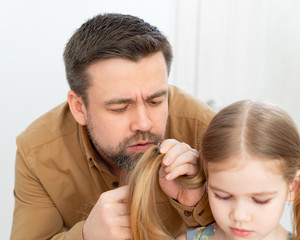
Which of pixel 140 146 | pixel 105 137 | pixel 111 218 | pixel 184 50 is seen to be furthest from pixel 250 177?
pixel 184 50

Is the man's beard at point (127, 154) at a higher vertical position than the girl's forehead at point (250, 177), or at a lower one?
lower

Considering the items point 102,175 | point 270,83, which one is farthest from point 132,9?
point 102,175

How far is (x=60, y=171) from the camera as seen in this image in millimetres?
1729

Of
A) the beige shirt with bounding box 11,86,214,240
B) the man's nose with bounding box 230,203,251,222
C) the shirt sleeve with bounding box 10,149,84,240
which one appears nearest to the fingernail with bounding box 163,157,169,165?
the man's nose with bounding box 230,203,251,222

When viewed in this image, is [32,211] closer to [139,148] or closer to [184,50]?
[139,148]

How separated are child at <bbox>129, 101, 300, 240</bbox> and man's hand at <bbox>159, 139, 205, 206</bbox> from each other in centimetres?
8

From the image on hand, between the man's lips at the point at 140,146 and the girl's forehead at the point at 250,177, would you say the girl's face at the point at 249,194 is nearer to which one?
the girl's forehead at the point at 250,177

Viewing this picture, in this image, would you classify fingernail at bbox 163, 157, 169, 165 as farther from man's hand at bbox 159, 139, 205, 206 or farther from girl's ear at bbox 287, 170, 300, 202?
girl's ear at bbox 287, 170, 300, 202

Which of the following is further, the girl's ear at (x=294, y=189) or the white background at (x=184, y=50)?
the white background at (x=184, y=50)

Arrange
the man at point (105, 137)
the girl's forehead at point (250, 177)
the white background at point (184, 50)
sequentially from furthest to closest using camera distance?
the white background at point (184, 50) < the man at point (105, 137) < the girl's forehead at point (250, 177)

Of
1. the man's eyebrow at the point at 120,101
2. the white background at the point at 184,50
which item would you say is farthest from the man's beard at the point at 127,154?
the white background at the point at 184,50

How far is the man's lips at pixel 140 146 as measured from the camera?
152cm

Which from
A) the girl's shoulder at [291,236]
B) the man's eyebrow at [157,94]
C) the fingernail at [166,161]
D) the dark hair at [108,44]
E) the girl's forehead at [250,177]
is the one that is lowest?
the girl's shoulder at [291,236]

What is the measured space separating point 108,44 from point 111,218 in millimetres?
550
